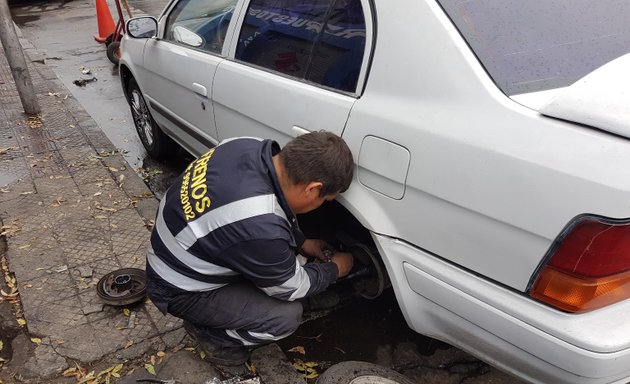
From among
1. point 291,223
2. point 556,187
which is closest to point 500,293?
point 556,187

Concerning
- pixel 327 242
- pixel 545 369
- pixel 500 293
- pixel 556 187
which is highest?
pixel 556 187

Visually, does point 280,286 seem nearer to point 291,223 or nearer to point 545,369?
point 291,223

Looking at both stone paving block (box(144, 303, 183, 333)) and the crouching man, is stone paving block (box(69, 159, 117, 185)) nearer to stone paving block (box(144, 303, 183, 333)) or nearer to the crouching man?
stone paving block (box(144, 303, 183, 333))

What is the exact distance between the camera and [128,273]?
295 cm

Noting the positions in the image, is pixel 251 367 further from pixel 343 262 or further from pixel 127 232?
pixel 127 232

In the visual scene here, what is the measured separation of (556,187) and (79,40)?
9.88 metres

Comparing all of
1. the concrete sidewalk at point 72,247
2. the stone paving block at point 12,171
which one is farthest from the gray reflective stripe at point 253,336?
the stone paving block at point 12,171

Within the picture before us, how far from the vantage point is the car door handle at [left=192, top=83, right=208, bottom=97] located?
287 cm

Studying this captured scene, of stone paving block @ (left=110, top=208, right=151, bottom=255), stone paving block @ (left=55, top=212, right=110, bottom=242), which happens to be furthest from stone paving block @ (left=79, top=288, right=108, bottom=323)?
stone paving block @ (left=55, top=212, right=110, bottom=242)

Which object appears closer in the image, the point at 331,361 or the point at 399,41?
the point at 399,41

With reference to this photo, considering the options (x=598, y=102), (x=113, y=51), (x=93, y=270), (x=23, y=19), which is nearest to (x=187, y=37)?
(x=93, y=270)

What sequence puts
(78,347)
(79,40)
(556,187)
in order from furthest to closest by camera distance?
(79,40) → (78,347) → (556,187)

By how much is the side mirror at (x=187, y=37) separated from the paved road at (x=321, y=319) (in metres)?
1.35

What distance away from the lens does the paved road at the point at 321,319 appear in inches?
96.8
